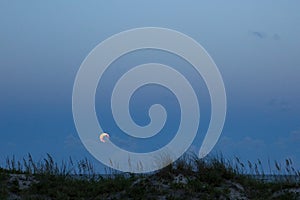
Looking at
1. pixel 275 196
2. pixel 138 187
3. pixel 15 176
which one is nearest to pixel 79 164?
pixel 15 176

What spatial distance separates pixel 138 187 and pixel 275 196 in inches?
177

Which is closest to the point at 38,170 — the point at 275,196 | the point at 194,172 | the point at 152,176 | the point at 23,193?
the point at 23,193

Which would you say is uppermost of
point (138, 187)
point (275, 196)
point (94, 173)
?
point (94, 173)

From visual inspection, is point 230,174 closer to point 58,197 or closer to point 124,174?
point 124,174

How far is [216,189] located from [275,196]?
6.53 feet

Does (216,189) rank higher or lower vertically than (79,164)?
lower

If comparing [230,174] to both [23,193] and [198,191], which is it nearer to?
[198,191]

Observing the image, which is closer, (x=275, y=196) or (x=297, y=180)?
(x=275, y=196)

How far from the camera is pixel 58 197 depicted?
1741cm

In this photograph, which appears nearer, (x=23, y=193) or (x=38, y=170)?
(x=23, y=193)

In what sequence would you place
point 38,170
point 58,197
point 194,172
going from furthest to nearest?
point 38,170 → point 194,172 → point 58,197

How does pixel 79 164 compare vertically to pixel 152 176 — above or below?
above

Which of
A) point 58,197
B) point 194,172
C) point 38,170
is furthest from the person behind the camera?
point 38,170

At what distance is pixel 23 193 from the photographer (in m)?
17.7
